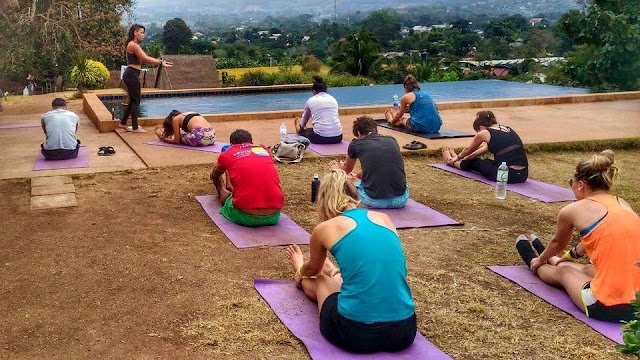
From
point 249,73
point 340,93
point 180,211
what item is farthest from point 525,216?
point 249,73

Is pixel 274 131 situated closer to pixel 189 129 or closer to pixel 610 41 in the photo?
pixel 189 129

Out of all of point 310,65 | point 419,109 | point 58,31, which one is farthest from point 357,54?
point 419,109

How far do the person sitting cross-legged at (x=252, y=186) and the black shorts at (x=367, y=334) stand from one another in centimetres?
205

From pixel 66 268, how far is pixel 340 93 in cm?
1439

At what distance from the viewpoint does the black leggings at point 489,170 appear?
706cm

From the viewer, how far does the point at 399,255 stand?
328 centimetres

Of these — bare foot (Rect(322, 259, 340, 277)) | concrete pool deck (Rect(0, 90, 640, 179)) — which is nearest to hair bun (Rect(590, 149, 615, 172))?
bare foot (Rect(322, 259, 340, 277))

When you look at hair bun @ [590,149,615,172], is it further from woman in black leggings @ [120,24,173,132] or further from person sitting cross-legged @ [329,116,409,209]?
woman in black leggings @ [120,24,173,132]

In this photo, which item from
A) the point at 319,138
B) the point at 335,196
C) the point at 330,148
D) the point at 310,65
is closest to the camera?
the point at 335,196

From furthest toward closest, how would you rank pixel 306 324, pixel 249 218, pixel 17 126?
pixel 17 126 → pixel 249 218 → pixel 306 324

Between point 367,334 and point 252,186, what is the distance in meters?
2.30

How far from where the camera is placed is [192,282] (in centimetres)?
436

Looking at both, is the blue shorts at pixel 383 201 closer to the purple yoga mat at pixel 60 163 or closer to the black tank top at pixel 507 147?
the black tank top at pixel 507 147

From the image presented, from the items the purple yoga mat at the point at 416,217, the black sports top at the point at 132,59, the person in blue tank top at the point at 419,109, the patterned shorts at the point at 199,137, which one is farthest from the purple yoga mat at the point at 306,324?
the black sports top at the point at 132,59
